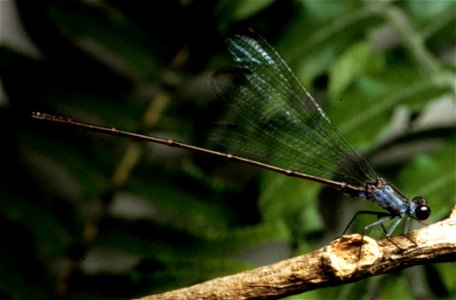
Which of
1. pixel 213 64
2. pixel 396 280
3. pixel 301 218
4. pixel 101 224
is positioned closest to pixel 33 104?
pixel 101 224

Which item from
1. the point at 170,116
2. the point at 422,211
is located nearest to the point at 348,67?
the point at 170,116

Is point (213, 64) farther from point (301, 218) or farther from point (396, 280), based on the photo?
point (396, 280)

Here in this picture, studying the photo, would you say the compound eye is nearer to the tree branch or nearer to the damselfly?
the damselfly

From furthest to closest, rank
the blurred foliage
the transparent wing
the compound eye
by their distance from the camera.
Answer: the blurred foliage → the transparent wing → the compound eye

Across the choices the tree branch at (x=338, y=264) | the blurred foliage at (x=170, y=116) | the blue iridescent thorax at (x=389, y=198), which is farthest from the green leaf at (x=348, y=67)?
the tree branch at (x=338, y=264)

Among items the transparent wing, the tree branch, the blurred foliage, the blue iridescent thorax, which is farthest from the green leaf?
the tree branch

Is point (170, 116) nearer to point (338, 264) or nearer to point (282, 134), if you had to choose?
point (282, 134)

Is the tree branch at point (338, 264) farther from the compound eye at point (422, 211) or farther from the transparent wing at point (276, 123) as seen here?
the transparent wing at point (276, 123)
